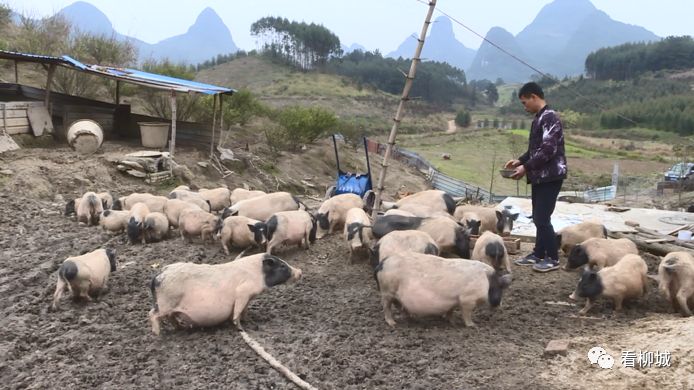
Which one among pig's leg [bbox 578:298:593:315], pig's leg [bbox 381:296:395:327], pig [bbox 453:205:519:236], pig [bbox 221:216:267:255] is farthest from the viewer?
pig [bbox 453:205:519:236]

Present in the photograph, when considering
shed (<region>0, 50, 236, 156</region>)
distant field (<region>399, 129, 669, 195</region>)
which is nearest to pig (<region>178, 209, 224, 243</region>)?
shed (<region>0, 50, 236, 156</region>)

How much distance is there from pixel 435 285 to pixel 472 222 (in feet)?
10.1

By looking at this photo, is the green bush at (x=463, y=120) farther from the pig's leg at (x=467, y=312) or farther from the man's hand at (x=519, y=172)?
the pig's leg at (x=467, y=312)

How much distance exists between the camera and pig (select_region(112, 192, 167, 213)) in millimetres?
8805

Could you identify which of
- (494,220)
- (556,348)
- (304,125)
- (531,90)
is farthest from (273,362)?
(304,125)

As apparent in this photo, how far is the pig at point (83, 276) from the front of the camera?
5.28 metres

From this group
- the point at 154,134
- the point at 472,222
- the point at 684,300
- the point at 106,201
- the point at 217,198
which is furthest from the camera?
the point at 154,134

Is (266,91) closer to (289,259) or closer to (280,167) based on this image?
(280,167)

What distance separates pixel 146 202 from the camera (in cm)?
891

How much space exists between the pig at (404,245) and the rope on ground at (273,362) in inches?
63.8

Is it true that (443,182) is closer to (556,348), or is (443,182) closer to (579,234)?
(579,234)

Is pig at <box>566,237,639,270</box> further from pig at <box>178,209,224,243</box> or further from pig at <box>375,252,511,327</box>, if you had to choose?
pig at <box>178,209,224,243</box>

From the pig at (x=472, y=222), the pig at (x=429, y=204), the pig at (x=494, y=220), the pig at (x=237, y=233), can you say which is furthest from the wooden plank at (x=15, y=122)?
the pig at (x=472, y=222)

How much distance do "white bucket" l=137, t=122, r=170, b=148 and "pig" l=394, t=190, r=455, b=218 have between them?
8.23 m
